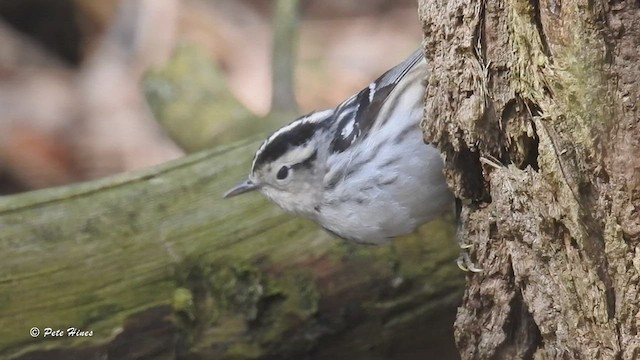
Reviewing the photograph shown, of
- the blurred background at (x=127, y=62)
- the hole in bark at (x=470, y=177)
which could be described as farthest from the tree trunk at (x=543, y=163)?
the blurred background at (x=127, y=62)

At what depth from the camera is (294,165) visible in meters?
2.74

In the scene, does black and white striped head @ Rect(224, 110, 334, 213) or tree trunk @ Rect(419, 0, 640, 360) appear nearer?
tree trunk @ Rect(419, 0, 640, 360)

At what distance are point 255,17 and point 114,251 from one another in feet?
12.2

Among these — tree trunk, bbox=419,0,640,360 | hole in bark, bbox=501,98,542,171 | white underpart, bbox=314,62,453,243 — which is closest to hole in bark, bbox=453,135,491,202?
tree trunk, bbox=419,0,640,360

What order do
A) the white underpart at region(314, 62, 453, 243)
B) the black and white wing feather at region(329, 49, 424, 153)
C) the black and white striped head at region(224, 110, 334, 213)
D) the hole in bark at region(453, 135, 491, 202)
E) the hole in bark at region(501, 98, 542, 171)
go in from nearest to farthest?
the hole in bark at region(501, 98, 542, 171), the hole in bark at region(453, 135, 491, 202), the white underpart at region(314, 62, 453, 243), the black and white wing feather at region(329, 49, 424, 153), the black and white striped head at region(224, 110, 334, 213)

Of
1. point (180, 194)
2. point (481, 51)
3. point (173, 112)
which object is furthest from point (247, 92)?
point (481, 51)

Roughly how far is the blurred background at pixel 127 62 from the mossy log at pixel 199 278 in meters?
1.76

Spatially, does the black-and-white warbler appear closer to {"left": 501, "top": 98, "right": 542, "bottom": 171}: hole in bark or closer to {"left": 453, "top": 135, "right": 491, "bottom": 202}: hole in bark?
{"left": 453, "top": 135, "right": 491, "bottom": 202}: hole in bark

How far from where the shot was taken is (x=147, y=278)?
262 cm

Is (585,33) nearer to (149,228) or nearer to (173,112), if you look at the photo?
(149,228)

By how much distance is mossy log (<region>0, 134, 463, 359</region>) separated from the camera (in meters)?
2.55

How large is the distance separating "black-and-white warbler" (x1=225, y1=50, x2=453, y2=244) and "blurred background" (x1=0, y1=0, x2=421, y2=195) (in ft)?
5.98

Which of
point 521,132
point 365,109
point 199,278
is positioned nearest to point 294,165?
point 365,109

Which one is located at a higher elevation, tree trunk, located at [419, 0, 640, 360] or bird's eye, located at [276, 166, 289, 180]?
bird's eye, located at [276, 166, 289, 180]
